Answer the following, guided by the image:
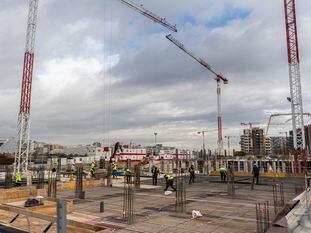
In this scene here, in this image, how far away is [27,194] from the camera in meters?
15.6

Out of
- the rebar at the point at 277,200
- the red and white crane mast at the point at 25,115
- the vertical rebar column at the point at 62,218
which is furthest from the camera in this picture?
the red and white crane mast at the point at 25,115

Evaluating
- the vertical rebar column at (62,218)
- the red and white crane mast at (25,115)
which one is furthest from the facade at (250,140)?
the vertical rebar column at (62,218)

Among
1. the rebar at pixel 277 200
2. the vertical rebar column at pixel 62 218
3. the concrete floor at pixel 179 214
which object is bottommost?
the concrete floor at pixel 179 214

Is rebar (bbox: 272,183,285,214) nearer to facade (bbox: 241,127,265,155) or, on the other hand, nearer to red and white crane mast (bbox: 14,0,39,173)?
red and white crane mast (bbox: 14,0,39,173)

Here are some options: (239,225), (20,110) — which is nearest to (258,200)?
(239,225)

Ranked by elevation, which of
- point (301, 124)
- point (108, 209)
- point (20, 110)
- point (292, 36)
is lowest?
point (108, 209)

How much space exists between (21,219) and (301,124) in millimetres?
34473

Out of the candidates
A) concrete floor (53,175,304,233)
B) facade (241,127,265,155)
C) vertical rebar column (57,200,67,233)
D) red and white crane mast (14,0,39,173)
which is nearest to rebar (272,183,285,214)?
concrete floor (53,175,304,233)

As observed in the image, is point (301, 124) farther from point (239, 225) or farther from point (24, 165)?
point (24, 165)

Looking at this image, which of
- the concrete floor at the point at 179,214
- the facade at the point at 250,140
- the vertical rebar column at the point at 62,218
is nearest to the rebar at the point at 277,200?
the concrete floor at the point at 179,214

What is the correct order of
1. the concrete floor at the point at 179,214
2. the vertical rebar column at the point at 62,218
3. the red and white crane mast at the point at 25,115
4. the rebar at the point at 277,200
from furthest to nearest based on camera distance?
the red and white crane mast at the point at 25,115, the rebar at the point at 277,200, the concrete floor at the point at 179,214, the vertical rebar column at the point at 62,218

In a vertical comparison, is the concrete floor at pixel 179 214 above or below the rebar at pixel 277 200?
below

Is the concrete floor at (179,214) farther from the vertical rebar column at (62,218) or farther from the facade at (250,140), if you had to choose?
the facade at (250,140)

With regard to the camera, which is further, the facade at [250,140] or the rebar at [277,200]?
the facade at [250,140]
